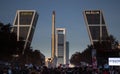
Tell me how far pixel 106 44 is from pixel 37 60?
4956cm

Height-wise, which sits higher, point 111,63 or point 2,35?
point 2,35

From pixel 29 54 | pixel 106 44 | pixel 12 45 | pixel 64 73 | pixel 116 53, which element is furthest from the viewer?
pixel 29 54

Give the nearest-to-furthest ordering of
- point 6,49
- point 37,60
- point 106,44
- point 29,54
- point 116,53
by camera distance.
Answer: point 116,53
point 6,49
point 106,44
point 29,54
point 37,60

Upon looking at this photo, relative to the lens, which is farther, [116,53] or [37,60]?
[37,60]

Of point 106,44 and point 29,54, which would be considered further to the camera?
point 29,54

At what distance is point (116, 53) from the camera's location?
49.2 m

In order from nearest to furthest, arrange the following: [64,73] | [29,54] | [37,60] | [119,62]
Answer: [119,62] → [64,73] → [29,54] → [37,60]

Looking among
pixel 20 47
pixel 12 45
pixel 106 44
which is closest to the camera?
pixel 12 45

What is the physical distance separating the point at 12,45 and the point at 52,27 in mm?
44127

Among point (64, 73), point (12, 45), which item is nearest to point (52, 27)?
point (12, 45)

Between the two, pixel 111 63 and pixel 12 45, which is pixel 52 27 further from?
pixel 111 63

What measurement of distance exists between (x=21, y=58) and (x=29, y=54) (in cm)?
2091

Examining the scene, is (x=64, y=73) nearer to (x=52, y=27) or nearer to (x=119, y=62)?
(x=119, y=62)

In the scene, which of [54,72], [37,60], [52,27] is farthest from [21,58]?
[54,72]
